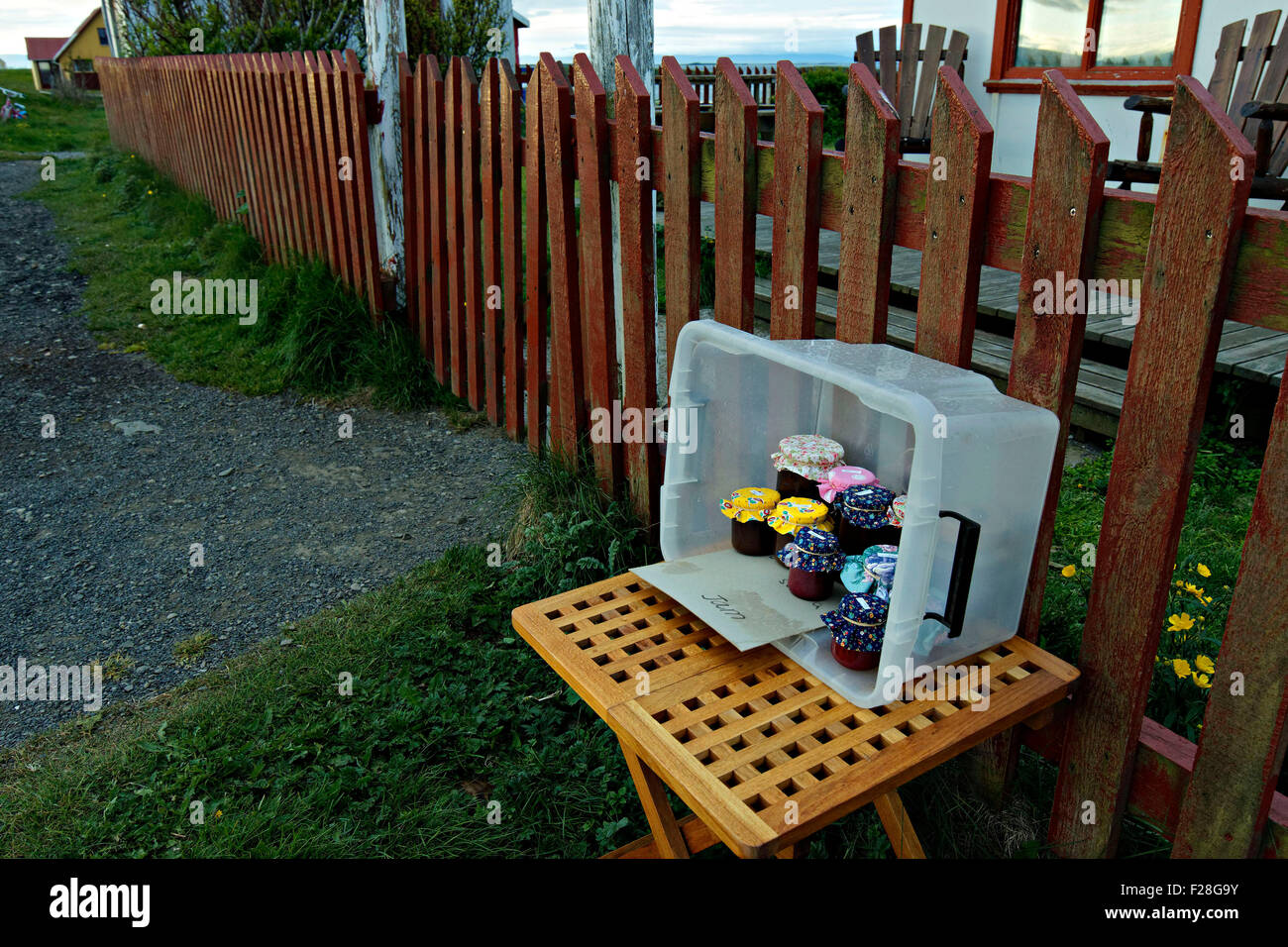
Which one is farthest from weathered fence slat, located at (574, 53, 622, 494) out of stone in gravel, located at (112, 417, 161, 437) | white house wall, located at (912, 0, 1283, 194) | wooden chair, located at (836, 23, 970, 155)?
white house wall, located at (912, 0, 1283, 194)

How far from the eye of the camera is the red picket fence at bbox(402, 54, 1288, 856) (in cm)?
163

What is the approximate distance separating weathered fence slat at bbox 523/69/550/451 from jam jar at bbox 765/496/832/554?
6.44ft

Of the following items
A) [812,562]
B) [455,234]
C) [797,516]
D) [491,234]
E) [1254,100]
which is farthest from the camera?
[1254,100]

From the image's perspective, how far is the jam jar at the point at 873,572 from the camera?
6.14 ft

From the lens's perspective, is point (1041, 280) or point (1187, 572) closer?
point (1041, 280)

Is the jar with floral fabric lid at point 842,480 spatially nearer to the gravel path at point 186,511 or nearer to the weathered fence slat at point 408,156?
the gravel path at point 186,511

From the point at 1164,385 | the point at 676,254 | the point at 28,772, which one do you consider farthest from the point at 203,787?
the point at 1164,385

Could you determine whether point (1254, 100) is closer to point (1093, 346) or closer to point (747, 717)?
point (1093, 346)

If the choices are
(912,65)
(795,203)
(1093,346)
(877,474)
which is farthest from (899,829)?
(912,65)

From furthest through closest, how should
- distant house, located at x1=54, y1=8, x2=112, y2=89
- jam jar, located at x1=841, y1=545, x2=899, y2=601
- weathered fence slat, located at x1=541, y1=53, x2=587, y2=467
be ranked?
distant house, located at x1=54, y1=8, x2=112, y2=89 → weathered fence slat, located at x1=541, y1=53, x2=587, y2=467 → jam jar, located at x1=841, y1=545, x2=899, y2=601

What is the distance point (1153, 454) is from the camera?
5.80 ft

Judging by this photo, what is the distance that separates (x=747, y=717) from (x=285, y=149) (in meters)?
5.71

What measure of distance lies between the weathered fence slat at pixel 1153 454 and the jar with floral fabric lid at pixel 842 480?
18.8 inches

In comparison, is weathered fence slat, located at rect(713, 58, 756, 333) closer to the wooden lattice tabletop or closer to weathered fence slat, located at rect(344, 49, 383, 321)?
the wooden lattice tabletop
